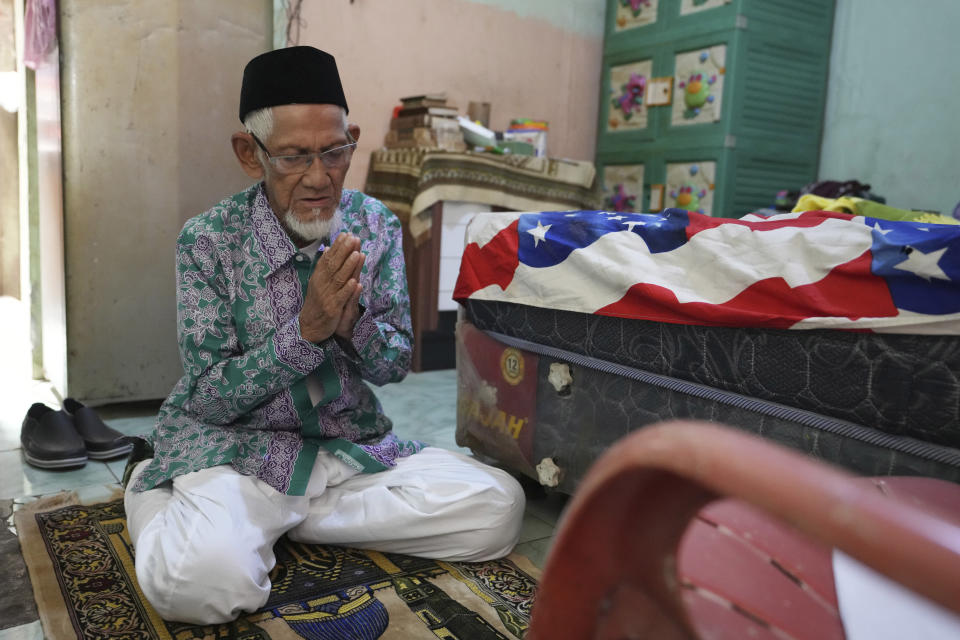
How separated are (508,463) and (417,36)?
3.12 m

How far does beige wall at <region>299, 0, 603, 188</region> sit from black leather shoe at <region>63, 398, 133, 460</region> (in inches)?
82.8

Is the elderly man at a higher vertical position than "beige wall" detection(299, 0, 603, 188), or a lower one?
lower

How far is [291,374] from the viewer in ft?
4.72

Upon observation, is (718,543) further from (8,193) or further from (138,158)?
(8,193)

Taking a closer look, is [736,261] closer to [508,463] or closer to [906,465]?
[906,465]

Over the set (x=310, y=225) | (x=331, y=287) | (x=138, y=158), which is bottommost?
(x=331, y=287)

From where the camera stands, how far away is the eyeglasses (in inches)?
59.4

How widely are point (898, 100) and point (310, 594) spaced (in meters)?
4.12

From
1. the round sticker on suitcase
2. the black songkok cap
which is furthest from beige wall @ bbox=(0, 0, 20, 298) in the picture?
the round sticker on suitcase

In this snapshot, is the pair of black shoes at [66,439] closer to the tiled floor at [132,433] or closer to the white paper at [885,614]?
the tiled floor at [132,433]

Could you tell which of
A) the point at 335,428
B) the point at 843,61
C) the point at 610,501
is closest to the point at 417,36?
the point at 843,61

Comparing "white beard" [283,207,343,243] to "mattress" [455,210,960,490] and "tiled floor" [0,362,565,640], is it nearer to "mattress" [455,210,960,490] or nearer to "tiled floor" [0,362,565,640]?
"mattress" [455,210,960,490]

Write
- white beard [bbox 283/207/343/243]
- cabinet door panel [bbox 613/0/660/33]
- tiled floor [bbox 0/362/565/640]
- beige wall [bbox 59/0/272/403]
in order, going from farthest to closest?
cabinet door panel [bbox 613/0/660/33]
beige wall [bbox 59/0/272/403]
tiled floor [bbox 0/362/565/640]
white beard [bbox 283/207/343/243]

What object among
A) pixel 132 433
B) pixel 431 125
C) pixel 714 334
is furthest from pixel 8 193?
pixel 714 334
